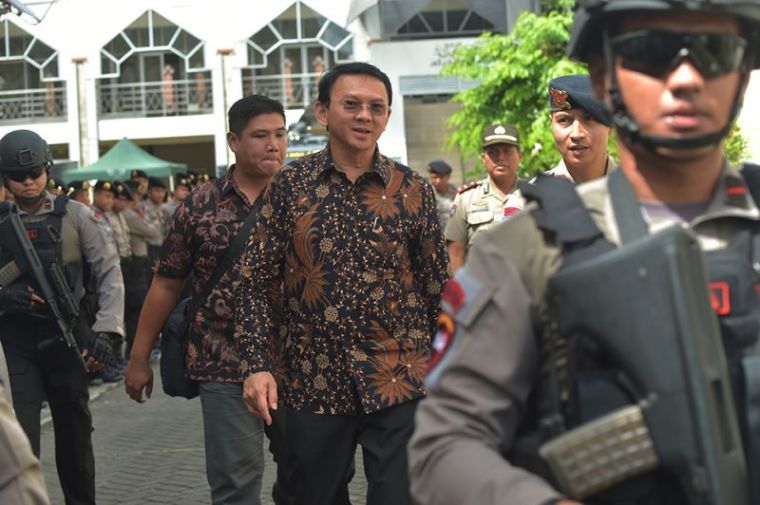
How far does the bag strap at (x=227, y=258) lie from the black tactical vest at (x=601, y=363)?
3.81 m

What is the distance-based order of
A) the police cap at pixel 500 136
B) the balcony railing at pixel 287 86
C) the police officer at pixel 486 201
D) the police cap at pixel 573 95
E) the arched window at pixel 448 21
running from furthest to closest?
the balcony railing at pixel 287 86 < the arched window at pixel 448 21 < the police cap at pixel 500 136 < the police officer at pixel 486 201 < the police cap at pixel 573 95

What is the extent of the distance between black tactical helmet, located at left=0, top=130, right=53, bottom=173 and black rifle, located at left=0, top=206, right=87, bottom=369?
29 centimetres

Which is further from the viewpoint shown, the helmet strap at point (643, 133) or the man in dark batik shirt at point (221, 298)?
the man in dark batik shirt at point (221, 298)

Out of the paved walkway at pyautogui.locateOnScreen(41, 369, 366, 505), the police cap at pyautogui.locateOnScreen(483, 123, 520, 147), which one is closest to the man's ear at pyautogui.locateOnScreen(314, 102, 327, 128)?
the paved walkway at pyautogui.locateOnScreen(41, 369, 366, 505)

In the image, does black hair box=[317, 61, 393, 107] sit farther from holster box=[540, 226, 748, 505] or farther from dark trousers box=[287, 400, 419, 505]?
holster box=[540, 226, 748, 505]

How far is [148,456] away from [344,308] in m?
4.84

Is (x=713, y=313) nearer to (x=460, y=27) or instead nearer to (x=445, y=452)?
(x=445, y=452)

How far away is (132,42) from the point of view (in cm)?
4497

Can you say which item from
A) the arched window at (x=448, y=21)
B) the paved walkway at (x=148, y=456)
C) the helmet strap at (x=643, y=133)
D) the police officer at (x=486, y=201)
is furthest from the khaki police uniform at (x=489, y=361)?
the arched window at (x=448, y=21)

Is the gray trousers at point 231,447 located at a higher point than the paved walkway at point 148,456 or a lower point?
higher

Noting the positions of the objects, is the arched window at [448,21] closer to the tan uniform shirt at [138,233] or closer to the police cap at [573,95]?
the tan uniform shirt at [138,233]

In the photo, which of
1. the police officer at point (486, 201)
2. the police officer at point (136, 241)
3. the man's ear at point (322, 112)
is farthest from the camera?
the police officer at point (136, 241)

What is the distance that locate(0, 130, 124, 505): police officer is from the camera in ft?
→ 22.2

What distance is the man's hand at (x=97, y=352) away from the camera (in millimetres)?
6809
